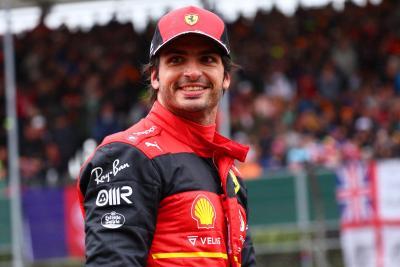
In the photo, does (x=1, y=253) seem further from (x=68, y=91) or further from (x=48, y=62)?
(x=48, y=62)

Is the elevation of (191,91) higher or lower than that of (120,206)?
higher

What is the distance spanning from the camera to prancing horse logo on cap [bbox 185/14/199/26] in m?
3.51

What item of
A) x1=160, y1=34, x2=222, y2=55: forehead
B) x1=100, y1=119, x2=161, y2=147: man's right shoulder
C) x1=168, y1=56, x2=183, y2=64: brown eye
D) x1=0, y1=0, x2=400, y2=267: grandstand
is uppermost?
x1=0, y1=0, x2=400, y2=267: grandstand

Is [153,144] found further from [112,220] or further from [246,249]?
[246,249]

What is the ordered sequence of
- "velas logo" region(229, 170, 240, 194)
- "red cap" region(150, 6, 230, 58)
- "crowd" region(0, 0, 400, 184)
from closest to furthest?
"red cap" region(150, 6, 230, 58), "velas logo" region(229, 170, 240, 194), "crowd" region(0, 0, 400, 184)

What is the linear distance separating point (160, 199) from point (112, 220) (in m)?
0.19

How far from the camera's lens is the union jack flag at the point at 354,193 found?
495 inches

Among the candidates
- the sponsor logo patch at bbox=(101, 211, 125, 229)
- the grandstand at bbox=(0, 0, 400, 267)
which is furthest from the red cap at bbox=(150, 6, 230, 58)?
the grandstand at bbox=(0, 0, 400, 267)

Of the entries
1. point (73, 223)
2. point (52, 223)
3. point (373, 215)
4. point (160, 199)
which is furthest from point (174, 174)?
point (52, 223)

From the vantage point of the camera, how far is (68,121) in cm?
1709

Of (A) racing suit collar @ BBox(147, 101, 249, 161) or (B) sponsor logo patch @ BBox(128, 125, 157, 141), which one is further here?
(A) racing suit collar @ BBox(147, 101, 249, 161)

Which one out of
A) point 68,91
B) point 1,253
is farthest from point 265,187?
point 68,91

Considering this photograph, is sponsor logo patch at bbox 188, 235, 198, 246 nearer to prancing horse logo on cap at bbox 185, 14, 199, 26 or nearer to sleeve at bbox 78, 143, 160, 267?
sleeve at bbox 78, 143, 160, 267

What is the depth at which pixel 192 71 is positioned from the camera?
3506 millimetres
